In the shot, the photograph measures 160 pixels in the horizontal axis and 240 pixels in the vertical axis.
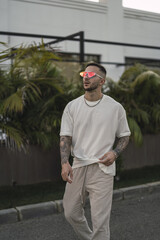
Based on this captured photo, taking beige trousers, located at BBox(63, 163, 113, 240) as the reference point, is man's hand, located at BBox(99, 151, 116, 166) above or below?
above

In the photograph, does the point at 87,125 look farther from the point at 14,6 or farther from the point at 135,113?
the point at 14,6

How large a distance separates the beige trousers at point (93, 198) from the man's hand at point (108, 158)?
0.12 metres

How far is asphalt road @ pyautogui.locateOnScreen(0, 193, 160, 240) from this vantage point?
14.2ft

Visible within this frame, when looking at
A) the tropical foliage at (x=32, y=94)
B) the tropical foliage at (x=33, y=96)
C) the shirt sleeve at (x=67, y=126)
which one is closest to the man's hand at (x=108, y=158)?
the shirt sleeve at (x=67, y=126)

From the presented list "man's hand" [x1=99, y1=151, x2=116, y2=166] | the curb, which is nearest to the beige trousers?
"man's hand" [x1=99, y1=151, x2=116, y2=166]

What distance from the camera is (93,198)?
3.27 m

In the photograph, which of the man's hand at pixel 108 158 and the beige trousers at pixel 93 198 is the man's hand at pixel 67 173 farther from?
the man's hand at pixel 108 158

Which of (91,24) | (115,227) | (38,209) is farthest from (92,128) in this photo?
(91,24)

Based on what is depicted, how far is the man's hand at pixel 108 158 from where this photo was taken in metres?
3.15

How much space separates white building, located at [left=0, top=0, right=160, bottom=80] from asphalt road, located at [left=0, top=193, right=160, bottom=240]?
267 inches

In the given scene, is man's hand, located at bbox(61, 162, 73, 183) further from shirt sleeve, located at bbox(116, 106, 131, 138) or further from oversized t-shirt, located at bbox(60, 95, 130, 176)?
shirt sleeve, located at bbox(116, 106, 131, 138)

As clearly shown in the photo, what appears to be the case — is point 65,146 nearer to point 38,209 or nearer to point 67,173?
point 67,173

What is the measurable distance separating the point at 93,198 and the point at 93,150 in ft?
1.46

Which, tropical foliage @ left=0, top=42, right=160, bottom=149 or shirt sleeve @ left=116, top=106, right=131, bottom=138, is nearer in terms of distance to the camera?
shirt sleeve @ left=116, top=106, right=131, bottom=138
